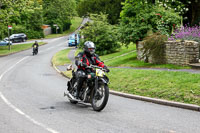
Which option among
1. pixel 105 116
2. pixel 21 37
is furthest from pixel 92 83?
pixel 21 37

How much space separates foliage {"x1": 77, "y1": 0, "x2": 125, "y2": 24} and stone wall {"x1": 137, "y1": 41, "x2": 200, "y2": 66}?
46.1 metres

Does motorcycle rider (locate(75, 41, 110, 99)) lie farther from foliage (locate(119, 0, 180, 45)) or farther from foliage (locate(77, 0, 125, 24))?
foliage (locate(77, 0, 125, 24))

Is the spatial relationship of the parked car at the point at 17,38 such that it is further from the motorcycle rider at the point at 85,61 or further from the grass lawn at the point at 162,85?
the motorcycle rider at the point at 85,61

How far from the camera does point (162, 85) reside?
11195 millimetres

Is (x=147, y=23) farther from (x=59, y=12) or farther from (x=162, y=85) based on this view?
(x=59, y=12)

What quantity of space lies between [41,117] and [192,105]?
13.4 feet

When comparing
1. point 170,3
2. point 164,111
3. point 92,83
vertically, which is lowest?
point 164,111

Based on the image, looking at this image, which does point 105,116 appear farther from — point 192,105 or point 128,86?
point 128,86

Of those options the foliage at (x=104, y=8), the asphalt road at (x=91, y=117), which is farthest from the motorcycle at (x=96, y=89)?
the foliage at (x=104, y=8)

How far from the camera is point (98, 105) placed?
858 centimetres

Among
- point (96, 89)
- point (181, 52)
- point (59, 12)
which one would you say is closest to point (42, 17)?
point (59, 12)

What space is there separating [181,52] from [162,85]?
4.86 m

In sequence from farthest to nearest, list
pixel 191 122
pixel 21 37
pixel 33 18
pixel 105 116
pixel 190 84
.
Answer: pixel 33 18 < pixel 21 37 < pixel 190 84 < pixel 105 116 < pixel 191 122

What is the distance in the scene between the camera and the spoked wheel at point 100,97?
8.23 m
